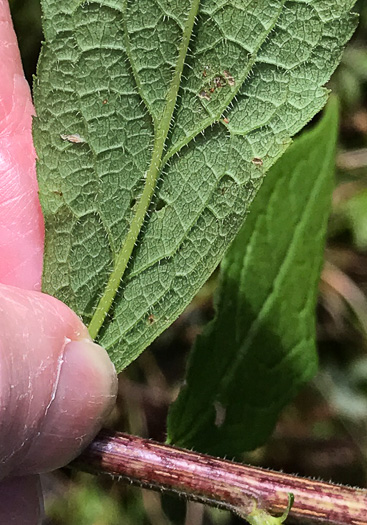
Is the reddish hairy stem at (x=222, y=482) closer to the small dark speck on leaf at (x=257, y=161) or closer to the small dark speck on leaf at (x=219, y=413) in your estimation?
the small dark speck on leaf at (x=219, y=413)

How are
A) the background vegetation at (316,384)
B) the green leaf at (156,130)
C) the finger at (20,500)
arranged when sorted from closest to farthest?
the green leaf at (156,130)
the finger at (20,500)
the background vegetation at (316,384)

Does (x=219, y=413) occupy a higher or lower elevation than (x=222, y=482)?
lower

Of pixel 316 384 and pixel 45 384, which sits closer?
pixel 45 384

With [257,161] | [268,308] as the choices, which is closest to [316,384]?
[268,308]

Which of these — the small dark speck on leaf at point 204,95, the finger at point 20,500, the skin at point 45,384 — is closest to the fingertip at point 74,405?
the skin at point 45,384

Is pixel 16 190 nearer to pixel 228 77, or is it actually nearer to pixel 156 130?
pixel 156 130
